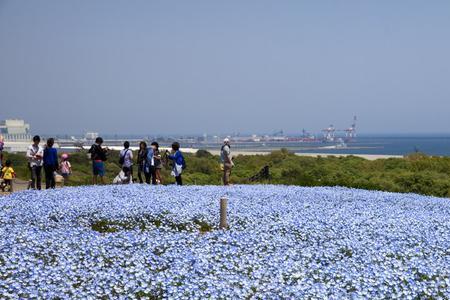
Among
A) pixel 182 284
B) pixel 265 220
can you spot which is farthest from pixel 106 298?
pixel 265 220

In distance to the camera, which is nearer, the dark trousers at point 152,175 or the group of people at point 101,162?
the group of people at point 101,162

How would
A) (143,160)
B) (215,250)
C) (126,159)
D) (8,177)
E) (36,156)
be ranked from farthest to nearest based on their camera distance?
(8,177)
(143,160)
(126,159)
(36,156)
(215,250)

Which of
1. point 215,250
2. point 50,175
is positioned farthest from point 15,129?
point 215,250

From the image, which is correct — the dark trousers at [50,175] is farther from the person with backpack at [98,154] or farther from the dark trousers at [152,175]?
the dark trousers at [152,175]

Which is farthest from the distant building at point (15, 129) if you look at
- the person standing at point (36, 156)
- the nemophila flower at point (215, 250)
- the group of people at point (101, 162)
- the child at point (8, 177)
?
the nemophila flower at point (215, 250)

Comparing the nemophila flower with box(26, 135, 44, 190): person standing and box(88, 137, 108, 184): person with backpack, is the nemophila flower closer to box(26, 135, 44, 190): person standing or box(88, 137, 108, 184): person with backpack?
box(26, 135, 44, 190): person standing

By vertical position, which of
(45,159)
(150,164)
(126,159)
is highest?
(45,159)

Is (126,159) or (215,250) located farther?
(126,159)

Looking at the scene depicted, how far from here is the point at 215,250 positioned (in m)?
7.56

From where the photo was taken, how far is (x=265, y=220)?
1010 cm

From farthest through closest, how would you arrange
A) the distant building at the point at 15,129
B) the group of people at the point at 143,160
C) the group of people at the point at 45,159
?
the distant building at the point at 15,129, the group of people at the point at 143,160, the group of people at the point at 45,159

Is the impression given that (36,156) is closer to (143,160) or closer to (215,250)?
(143,160)

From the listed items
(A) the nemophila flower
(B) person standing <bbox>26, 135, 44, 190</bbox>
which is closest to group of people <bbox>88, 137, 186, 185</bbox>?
(B) person standing <bbox>26, 135, 44, 190</bbox>

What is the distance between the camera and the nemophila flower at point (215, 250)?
614 cm
